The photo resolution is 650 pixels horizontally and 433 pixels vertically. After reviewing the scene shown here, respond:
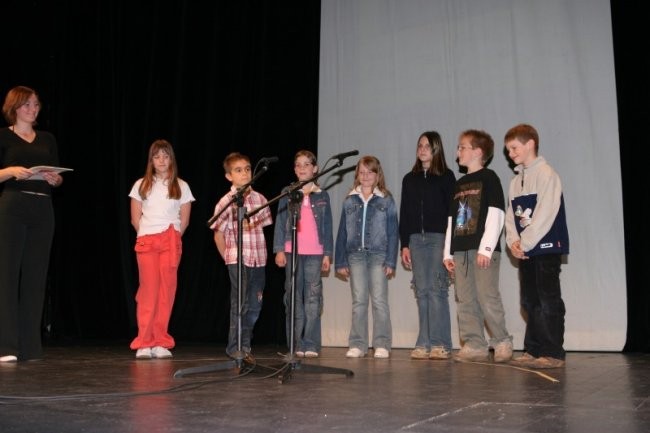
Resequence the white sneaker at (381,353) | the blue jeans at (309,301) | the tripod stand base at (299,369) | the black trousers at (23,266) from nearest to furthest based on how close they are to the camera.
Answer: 1. the tripod stand base at (299,369)
2. the black trousers at (23,266)
3. the white sneaker at (381,353)
4. the blue jeans at (309,301)

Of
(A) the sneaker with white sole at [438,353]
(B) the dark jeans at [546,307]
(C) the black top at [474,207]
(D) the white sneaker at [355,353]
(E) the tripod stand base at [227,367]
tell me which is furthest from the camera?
(D) the white sneaker at [355,353]

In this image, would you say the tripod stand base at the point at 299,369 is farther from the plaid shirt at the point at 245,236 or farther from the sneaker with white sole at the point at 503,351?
the plaid shirt at the point at 245,236

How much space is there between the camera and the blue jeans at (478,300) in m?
3.91

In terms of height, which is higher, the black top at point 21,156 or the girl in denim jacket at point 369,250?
the black top at point 21,156

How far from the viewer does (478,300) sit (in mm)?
4059

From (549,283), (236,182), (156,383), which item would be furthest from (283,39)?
(156,383)

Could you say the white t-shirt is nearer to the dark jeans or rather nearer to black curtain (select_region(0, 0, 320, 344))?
black curtain (select_region(0, 0, 320, 344))

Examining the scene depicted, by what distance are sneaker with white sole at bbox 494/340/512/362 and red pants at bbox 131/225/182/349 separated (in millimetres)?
1938

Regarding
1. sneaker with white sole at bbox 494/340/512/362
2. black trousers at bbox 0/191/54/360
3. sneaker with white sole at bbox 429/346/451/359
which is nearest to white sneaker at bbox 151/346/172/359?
black trousers at bbox 0/191/54/360

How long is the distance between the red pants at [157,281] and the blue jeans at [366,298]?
1132 millimetres

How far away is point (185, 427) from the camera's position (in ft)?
6.21

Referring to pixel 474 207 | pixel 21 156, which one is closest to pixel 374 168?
pixel 474 207

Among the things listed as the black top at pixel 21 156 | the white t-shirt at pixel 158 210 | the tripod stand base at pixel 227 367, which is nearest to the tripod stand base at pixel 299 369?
the tripod stand base at pixel 227 367

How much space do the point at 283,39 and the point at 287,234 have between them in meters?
2.00
